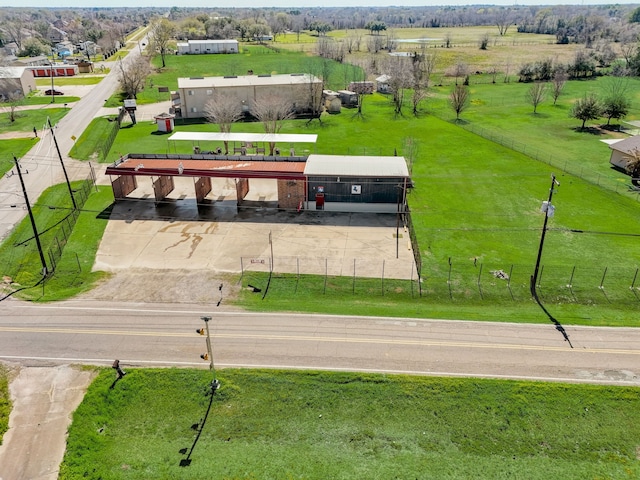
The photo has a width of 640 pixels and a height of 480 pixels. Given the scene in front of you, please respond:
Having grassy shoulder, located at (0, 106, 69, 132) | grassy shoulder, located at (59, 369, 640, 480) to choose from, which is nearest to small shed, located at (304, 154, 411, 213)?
grassy shoulder, located at (59, 369, 640, 480)

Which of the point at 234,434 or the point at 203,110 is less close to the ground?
the point at 203,110

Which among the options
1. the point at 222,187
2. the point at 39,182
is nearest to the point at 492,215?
the point at 222,187

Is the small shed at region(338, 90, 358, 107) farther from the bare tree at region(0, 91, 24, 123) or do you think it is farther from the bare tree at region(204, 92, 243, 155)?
the bare tree at region(0, 91, 24, 123)

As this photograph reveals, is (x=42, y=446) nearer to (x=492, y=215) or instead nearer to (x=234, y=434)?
(x=234, y=434)

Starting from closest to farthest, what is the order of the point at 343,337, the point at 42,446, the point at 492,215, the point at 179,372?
the point at 42,446 → the point at 179,372 → the point at 343,337 → the point at 492,215

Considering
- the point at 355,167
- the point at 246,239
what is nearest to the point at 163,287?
the point at 246,239

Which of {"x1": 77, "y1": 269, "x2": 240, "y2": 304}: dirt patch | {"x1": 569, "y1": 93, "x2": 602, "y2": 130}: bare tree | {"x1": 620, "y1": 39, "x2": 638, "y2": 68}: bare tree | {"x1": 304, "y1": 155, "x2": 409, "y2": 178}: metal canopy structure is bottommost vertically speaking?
{"x1": 77, "y1": 269, "x2": 240, "y2": 304}: dirt patch

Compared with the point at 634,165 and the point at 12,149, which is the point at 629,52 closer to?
the point at 634,165
